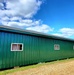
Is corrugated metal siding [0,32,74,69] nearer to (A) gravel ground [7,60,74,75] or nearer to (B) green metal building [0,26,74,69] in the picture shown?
(B) green metal building [0,26,74,69]

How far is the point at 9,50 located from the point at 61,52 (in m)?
8.85

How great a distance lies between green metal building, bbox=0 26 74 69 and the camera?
1016 cm

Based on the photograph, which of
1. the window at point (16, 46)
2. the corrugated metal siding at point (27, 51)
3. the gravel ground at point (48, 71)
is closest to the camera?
the gravel ground at point (48, 71)

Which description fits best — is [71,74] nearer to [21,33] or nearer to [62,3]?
[21,33]

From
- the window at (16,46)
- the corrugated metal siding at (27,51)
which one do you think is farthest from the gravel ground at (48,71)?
the window at (16,46)

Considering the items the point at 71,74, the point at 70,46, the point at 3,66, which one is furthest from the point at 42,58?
the point at 70,46

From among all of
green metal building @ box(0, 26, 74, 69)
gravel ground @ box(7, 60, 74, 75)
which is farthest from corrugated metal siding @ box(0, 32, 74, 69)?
gravel ground @ box(7, 60, 74, 75)

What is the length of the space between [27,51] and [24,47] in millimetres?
512

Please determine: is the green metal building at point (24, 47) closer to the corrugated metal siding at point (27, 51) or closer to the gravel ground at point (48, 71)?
the corrugated metal siding at point (27, 51)

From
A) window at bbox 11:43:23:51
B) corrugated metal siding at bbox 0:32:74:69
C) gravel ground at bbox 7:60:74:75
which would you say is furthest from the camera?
window at bbox 11:43:23:51

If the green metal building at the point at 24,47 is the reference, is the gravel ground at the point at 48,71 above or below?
below

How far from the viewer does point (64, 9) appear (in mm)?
20500

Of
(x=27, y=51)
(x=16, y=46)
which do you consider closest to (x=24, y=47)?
(x=27, y=51)

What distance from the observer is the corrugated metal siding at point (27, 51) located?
33.3ft
